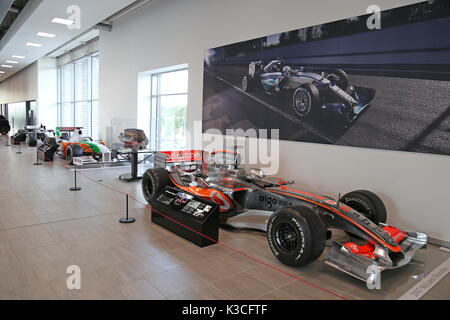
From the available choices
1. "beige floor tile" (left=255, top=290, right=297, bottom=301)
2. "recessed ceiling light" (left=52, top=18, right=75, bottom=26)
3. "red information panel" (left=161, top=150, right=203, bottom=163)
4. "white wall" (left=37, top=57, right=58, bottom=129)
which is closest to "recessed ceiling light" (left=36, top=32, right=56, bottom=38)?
"recessed ceiling light" (left=52, top=18, right=75, bottom=26)

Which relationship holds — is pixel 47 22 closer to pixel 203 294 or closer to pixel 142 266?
pixel 142 266

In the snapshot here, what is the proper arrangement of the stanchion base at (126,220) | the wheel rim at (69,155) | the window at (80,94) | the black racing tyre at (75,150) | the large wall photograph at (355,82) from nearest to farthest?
the large wall photograph at (355,82) → the stanchion base at (126,220) → the black racing tyre at (75,150) → the wheel rim at (69,155) → the window at (80,94)

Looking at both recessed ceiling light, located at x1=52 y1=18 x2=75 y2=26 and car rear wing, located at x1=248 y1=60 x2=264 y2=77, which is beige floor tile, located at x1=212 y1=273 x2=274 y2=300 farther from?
recessed ceiling light, located at x1=52 y1=18 x2=75 y2=26

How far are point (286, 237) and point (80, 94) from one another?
661 inches

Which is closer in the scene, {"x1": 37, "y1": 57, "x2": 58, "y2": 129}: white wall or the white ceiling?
the white ceiling

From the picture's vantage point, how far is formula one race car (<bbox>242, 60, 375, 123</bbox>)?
5266 mm

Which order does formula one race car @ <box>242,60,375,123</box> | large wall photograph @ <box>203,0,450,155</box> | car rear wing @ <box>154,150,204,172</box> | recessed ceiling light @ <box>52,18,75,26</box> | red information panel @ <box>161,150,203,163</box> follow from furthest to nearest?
recessed ceiling light @ <box>52,18,75,26</box> < red information panel @ <box>161,150,203,163</box> < car rear wing @ <box>154,150,204,172</box> < formula one race car @ <box>242,60,375,123</box> < large wall photograph @ <box>203,0,450,155</box>

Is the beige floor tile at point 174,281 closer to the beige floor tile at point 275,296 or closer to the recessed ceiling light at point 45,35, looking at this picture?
the beige floor tile at point 275,296

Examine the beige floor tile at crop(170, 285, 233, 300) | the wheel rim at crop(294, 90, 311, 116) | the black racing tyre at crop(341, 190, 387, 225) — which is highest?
the wheel rim at crop(294, 90, 311, 116)

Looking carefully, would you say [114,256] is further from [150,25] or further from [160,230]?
[150,25]

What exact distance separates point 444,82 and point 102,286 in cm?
469

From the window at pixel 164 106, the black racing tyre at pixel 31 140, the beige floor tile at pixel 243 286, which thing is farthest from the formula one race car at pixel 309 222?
the black racing tyre at pixel 31 140

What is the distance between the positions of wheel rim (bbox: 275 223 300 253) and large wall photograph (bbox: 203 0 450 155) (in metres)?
2.46

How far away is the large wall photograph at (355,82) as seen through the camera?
4.39 metres
